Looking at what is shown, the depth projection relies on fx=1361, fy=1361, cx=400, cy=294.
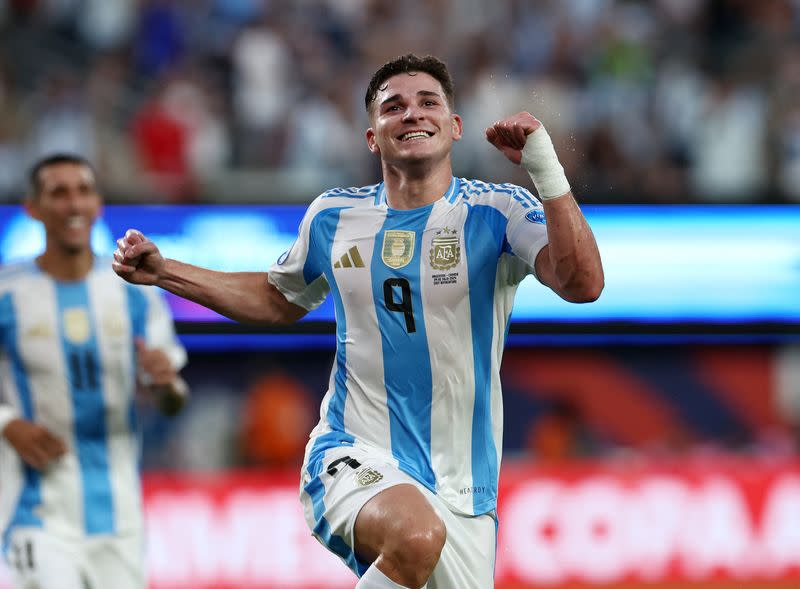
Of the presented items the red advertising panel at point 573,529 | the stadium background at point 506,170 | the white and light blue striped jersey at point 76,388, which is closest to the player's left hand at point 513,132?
the white and light blue striped jersey at point 76,388

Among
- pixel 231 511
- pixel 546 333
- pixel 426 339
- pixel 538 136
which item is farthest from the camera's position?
pixel 546 333

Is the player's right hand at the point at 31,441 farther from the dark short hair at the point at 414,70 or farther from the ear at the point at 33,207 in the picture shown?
the dark short hair at the point at 414,70

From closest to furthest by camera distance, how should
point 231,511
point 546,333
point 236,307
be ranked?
point 236,307, point 231,511, point 546,333

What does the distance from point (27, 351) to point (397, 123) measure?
243 centimetres

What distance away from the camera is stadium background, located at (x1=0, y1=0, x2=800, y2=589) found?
9.90 metres

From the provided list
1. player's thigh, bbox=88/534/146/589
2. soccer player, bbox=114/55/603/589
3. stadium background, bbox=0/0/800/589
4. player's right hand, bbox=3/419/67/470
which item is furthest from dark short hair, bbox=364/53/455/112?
stadium background, bbox=0/0/800/589

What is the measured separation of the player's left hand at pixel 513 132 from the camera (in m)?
4.34

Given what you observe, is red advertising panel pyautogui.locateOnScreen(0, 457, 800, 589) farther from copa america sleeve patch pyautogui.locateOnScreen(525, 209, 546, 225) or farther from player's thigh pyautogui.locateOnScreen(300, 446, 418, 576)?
copa america sleeve patch pyautogui.locateOnScreen(525, 209, 546, 225)

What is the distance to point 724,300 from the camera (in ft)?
37.5

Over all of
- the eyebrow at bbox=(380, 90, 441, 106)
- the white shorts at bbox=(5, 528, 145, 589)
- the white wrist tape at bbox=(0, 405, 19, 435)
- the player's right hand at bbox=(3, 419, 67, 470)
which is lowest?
the white shorts at bbox=(5, 528, 145, 589)

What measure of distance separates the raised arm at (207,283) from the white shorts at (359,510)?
2.35 feet

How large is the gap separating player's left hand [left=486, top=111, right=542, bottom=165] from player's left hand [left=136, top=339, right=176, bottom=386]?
231cm

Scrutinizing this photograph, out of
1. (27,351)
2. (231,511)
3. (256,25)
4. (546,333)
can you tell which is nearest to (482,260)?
(27,351)

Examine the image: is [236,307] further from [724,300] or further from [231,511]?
[724,300]
